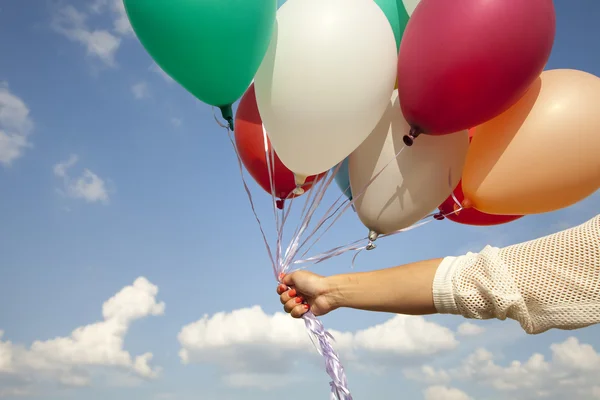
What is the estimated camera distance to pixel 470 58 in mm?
2178

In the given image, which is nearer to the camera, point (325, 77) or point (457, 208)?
point (325, 77)

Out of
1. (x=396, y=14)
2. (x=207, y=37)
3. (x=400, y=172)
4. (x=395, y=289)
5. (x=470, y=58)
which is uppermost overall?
(x=396, y=14)

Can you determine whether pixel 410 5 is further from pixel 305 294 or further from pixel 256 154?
pixel 305 294

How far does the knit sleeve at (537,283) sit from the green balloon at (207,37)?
123cm

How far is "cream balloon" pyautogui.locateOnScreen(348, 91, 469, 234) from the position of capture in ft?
8.11

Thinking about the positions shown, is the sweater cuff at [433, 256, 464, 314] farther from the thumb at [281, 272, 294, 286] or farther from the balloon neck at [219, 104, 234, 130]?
the balloon neck at [219, 104, 234, 130]

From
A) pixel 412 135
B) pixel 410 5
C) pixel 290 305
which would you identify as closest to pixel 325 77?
pixel 412 135

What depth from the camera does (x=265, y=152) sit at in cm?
274

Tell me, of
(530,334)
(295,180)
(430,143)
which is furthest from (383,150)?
(530,334)

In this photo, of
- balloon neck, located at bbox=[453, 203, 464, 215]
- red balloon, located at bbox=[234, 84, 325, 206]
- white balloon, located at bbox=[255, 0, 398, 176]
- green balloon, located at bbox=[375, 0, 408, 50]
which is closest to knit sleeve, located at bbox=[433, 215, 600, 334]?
white balloon, located at bbox=[255, 0, 398, 176]

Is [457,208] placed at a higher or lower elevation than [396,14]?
lower

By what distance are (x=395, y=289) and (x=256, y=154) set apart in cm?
123

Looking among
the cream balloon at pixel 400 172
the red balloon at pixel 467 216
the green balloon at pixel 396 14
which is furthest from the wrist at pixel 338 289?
the green balloon at pixel 396 14

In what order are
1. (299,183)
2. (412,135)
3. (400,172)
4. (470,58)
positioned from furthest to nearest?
(299,183)
(400,172)
(412,135)
(470,58)
